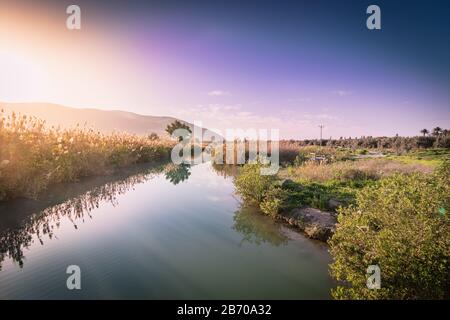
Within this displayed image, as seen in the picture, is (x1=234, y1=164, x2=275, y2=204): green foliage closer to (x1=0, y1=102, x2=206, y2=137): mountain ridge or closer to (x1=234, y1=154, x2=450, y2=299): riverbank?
(x1=234, y1=154, x2=450, y2=299): riverbank

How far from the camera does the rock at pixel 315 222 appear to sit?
297 inches

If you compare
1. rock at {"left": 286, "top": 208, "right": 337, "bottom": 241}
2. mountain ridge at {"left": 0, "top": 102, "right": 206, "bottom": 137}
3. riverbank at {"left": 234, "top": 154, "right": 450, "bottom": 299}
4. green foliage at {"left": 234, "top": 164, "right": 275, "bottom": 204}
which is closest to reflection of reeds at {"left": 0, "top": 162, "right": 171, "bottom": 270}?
green foliage at {"left": 234, "top": 164, "right": 275, "bottom": 204}

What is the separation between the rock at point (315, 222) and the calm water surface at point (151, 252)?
33 centimetres

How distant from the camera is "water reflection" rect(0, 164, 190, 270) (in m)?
6.68

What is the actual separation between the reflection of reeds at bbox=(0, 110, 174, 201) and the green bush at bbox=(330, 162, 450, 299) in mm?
9084

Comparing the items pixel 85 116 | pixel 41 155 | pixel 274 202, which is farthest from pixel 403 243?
pixel 85 116

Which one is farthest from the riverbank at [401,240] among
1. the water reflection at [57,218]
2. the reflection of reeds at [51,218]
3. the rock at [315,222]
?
the reflection of reeds at [51,218]

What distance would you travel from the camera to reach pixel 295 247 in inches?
283

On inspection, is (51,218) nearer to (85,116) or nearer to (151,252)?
(151,252)

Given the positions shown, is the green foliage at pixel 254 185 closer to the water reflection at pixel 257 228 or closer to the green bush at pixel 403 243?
the water reflection at pixel 257 228

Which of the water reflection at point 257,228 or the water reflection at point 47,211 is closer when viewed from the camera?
the water reflection at point 47,211

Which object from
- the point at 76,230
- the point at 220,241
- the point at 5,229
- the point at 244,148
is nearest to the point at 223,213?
the point at 220,241

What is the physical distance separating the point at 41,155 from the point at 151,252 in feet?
25.6
